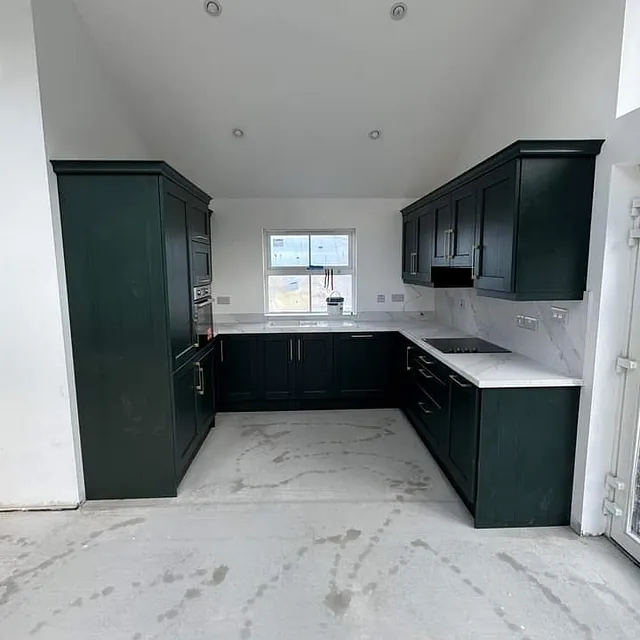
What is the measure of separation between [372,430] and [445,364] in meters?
1.32

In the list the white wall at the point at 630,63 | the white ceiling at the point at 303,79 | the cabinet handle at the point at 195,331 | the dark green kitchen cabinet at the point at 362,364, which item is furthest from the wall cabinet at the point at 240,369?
the white wall at the point at 630,63

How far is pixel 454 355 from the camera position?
3.08m

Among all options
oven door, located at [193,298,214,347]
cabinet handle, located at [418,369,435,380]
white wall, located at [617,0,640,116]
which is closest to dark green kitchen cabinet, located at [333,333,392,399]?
cabinet handle, located at [418,369,435,380]

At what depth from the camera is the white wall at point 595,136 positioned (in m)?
2.22

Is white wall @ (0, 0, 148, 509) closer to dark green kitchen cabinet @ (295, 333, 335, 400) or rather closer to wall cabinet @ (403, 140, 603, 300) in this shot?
dark green kitchen cabinet @ (295, 333, 335, 400)

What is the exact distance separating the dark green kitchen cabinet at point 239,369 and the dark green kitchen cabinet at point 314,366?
40cm

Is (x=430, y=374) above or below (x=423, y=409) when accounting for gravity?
above

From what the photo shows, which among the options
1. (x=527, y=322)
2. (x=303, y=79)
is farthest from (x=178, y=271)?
(x=527, y=322)

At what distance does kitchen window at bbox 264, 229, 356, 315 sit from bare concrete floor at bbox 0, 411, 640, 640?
2.28 m

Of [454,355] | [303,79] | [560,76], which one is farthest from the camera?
[303,79]

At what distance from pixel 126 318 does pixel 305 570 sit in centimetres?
179

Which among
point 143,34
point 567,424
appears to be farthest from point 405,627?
point 143,34

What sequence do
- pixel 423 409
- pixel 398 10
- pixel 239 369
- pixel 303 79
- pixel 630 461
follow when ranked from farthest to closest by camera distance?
pixel 239 369, pixel 423 409, pixel 303 79, pixel 398 10, pixel 630 461

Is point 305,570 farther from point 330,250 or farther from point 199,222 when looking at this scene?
point 330,250
